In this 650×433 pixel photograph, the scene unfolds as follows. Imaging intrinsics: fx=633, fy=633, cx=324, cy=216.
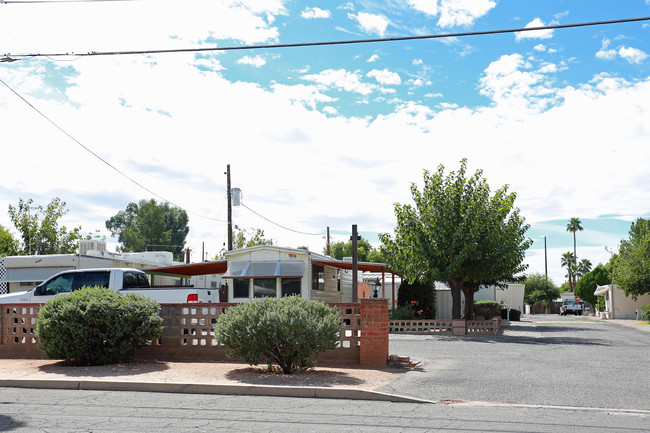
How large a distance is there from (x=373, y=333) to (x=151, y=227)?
53416 millimetres

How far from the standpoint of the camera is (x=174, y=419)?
24.9 ft

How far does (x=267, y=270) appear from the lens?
87.5 ft

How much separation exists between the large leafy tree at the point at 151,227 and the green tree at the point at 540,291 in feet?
145

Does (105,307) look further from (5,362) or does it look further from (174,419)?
(174,419)

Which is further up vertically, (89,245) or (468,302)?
(89,245)

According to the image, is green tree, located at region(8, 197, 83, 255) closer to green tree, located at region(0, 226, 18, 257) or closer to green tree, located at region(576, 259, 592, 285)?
green tree, located at region(0, 226, 18, 257)

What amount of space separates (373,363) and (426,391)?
2502 millimetres

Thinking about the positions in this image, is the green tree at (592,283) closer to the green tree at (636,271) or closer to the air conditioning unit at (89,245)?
the green tree at (636,271)

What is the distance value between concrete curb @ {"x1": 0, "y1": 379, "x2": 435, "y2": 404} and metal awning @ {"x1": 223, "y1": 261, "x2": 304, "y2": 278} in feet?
51.9

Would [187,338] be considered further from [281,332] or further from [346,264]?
[346,264]

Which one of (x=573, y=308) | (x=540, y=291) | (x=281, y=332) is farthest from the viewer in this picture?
(x=540, y=291)

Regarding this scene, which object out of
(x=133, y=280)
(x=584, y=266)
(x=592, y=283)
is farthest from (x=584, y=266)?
(x=133, y=280)

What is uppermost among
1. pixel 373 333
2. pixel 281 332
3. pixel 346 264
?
pixel 346 264

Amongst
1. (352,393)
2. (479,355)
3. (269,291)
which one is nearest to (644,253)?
(269,291)
